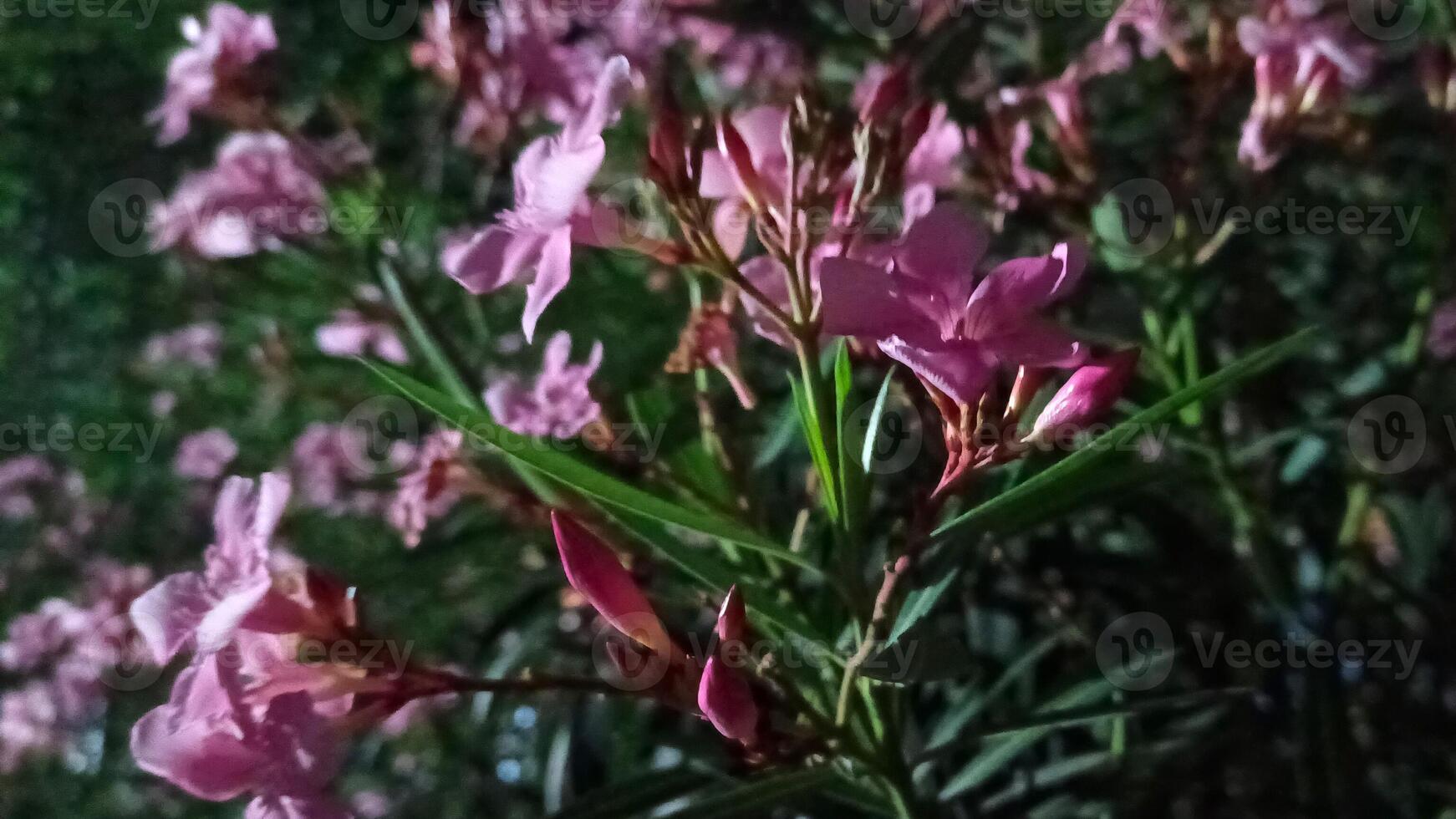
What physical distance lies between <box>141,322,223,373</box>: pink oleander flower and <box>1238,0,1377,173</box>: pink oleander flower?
146 centimetres

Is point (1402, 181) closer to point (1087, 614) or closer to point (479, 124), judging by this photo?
point (1087, 614)

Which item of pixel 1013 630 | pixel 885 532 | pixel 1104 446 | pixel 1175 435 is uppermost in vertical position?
pixel 1104 446

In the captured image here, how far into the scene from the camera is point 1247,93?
1.25 metres

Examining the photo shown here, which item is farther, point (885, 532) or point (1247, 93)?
point (1247, 93)

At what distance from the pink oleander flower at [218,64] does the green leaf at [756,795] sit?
0.85m

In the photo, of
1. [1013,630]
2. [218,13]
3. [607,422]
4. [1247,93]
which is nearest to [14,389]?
[218,13]

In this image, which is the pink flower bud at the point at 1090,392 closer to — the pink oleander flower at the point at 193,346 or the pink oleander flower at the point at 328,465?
the pink oleander flower at the point at 328,465

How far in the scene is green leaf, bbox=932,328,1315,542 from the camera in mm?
423

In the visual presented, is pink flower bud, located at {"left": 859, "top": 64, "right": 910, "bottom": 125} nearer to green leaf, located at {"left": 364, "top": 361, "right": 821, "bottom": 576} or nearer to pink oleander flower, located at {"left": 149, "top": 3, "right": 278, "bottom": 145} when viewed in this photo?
green leaf, located at {"left": 364, "top": 361, "right": 821, "bottom": 576}

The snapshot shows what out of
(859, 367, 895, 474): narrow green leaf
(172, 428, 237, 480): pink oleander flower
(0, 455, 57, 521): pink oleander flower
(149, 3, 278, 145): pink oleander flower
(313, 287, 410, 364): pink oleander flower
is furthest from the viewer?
(0, 455, 57, 521): pink oleander flower

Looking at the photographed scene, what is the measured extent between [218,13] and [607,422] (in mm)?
637

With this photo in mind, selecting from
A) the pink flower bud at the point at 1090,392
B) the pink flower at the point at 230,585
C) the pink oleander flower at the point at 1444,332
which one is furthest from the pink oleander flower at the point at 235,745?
the pink oleander flower at the point at 1444,332

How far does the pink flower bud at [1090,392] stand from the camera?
45cm

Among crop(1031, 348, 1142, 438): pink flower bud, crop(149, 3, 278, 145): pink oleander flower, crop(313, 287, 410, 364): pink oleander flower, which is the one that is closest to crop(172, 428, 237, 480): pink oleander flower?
crop(313, 287, 410, 364): pink oleander flower
